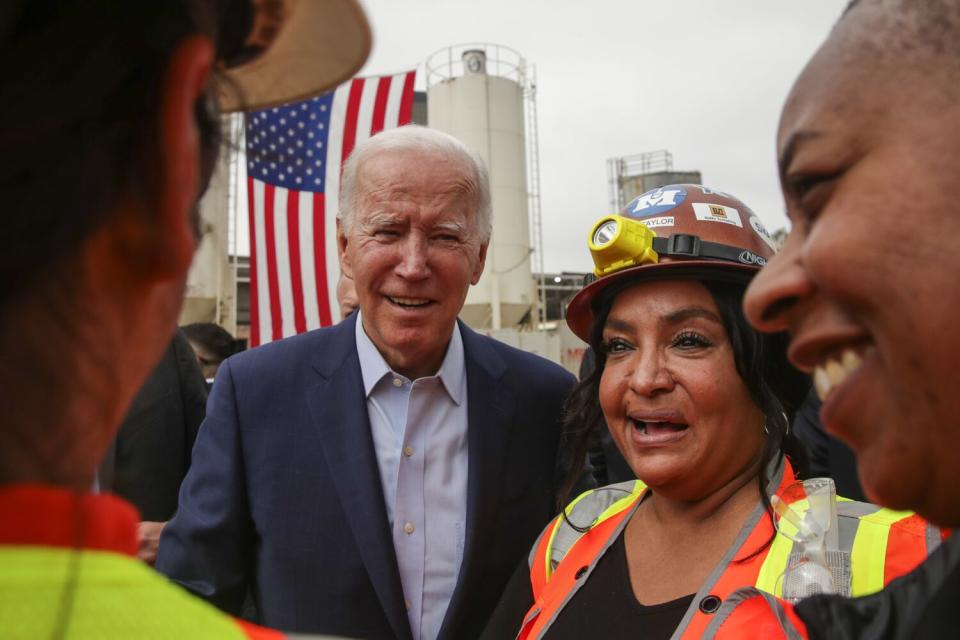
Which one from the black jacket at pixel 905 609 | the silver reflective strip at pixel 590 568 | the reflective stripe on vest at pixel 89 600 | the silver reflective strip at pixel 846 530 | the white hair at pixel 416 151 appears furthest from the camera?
the white hair at pixel 416 151

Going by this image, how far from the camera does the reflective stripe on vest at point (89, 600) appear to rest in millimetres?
621

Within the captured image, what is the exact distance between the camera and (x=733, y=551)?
209 cm

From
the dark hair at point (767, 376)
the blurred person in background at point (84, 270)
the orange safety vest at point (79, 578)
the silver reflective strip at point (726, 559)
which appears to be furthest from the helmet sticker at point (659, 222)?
the orange safety vest at point (79, 578)

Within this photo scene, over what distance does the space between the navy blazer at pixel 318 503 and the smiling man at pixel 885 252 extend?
1.74 meters

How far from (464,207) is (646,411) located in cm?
110

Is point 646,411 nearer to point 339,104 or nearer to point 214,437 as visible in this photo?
point 214,437

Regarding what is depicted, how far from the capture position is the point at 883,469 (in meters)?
1.01

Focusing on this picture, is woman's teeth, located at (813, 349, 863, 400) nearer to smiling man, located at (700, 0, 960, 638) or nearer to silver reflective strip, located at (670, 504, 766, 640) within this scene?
smiling man, located at (700, 0, 960, 638)

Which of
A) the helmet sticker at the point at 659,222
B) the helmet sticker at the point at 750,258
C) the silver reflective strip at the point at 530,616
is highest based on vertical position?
the helmet sticker at the point at 659,222

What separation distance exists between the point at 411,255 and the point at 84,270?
2211 millimetres

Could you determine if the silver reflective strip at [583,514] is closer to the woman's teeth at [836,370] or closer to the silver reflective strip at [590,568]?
the silver reflective strip at [590,568]

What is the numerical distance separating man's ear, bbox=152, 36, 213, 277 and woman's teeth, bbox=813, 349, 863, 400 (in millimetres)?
811

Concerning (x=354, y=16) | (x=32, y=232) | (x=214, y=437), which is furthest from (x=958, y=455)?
(x=214, y=437)

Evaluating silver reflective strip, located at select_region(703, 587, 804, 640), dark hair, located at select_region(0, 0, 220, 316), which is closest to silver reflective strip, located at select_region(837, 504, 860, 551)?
silver reflective strip, located at select_region(703, 587, 804, 640)
